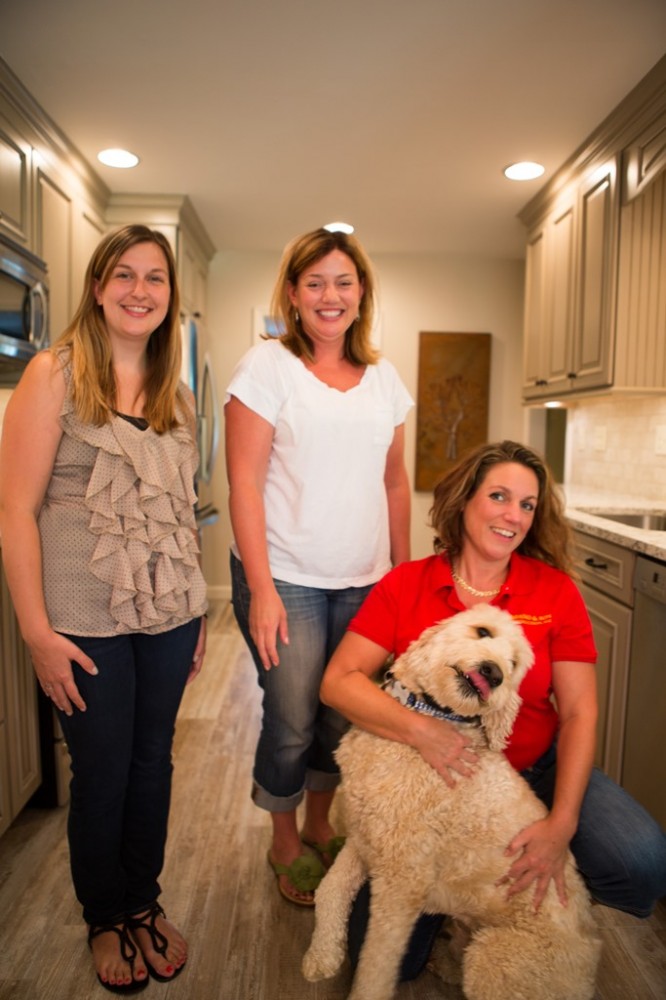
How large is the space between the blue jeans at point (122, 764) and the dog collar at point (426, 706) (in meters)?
0.45

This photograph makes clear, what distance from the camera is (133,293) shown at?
1.27 m

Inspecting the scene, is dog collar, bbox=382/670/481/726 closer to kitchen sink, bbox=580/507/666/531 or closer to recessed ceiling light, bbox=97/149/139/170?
kitchen sink, bbox=580/507/666/531

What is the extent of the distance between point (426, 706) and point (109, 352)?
85 centimetres

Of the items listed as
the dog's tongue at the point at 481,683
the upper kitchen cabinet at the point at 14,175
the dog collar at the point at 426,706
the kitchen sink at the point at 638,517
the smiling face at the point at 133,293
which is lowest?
the dog collar at the point at 426,706

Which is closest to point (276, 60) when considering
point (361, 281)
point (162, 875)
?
point (361, 281)

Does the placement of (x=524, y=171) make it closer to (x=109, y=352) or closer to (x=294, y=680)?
(x=109, y=352)

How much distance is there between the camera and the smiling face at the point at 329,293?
4.83 ft

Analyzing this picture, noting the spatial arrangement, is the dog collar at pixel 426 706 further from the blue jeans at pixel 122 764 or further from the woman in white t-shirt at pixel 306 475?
the blue jeans at pixel 122 764

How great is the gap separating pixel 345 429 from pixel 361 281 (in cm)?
35

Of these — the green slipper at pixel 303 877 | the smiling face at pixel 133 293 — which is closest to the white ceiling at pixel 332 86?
the smiling face at pixel 133 293

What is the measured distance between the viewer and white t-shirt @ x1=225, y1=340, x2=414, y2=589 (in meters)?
1.45

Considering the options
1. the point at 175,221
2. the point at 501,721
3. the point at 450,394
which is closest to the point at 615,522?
the point at 501,721

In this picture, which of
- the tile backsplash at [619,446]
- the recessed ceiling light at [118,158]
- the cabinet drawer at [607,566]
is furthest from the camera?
the recessed ceiling light at [118,158]

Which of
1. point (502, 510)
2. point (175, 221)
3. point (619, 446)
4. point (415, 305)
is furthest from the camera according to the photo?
point (415, 305)
